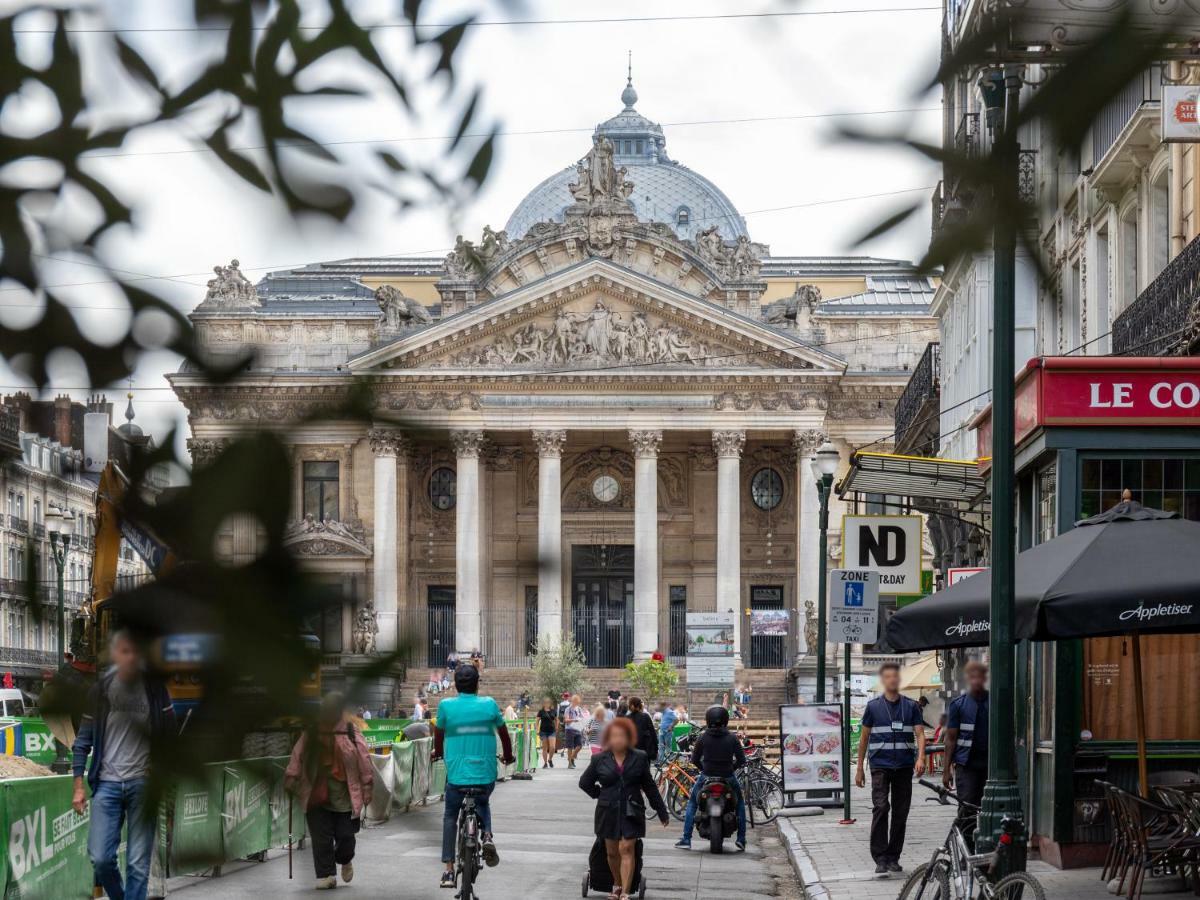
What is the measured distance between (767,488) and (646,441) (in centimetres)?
520

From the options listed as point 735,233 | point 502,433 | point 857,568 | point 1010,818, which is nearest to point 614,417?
point 502,433

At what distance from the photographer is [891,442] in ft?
207

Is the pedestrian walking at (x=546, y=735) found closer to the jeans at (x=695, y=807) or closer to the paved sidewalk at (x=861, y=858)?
the paved sidewalk at (x=861, y=858)

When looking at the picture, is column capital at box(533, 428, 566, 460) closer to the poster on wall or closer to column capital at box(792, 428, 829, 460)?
column capital at box(792, 428, 829, 460)

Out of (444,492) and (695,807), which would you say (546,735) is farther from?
(444,492)

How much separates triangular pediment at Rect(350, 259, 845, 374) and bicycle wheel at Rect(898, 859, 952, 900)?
51155 mm

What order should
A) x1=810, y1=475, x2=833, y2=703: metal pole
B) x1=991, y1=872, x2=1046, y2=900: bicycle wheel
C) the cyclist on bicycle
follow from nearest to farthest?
1. x1=991, y1=872, x2=1046, y2=900: bicycle wheel
2. the cyclist on bicycle
3. x1=810, y1=475, x2=833, y2=703: metal pole

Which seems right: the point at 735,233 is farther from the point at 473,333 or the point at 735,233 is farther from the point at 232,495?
the point at 232,495

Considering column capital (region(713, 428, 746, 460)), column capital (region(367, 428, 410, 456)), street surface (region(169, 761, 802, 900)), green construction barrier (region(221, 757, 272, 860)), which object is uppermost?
column capital (region(713, 428, 746, 460))

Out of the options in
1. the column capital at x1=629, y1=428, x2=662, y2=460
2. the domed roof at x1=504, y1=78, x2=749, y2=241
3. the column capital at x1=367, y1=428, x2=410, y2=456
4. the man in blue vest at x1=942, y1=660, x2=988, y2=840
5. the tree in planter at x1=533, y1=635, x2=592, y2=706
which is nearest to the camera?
the column capital at x1=367, y1=428, x2=410, y2=456

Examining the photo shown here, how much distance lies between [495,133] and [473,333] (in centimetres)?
6060

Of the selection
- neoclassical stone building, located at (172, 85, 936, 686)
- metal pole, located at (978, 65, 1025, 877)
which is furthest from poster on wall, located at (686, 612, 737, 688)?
metal pole, located at (978, 65, 1025, 877)

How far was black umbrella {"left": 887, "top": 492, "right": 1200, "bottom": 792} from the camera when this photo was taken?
11938mm

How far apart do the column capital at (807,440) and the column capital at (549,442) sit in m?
7.25
